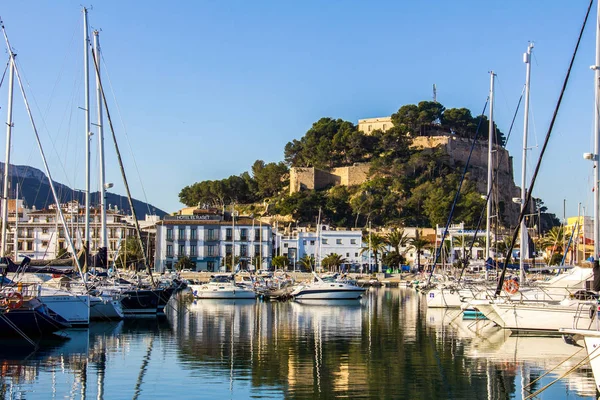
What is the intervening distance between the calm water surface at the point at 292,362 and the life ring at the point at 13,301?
1225 mm

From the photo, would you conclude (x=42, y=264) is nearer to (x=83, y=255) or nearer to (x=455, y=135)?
(x=83, y=255)

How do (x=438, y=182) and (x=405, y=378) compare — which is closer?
(x=405, y=378)

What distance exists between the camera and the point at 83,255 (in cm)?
3195

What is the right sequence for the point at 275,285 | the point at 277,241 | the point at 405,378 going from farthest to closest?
1. the point at 277,241
2. the point at 275,285
3. the point at 405,378

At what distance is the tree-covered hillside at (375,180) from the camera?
11044 cm

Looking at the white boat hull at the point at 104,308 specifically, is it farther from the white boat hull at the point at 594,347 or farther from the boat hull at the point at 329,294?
the white boat hull at the point at 594,347

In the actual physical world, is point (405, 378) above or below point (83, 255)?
below

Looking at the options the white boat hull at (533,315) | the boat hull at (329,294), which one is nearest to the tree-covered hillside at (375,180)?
the boat hull at (329,294)

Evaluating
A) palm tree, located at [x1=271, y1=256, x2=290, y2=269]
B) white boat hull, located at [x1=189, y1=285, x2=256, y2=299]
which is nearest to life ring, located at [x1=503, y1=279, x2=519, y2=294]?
white boat hull, located at [x1=189, y1=285, x2=256, y2=299]

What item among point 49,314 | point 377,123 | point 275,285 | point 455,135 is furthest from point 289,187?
point 49,314

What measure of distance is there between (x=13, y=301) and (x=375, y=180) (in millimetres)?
94060

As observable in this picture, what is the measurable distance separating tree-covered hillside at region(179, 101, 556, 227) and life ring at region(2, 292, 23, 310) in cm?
8166

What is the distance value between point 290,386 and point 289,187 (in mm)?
107104

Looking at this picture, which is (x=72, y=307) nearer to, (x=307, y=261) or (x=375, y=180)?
(x=307, y=261)
